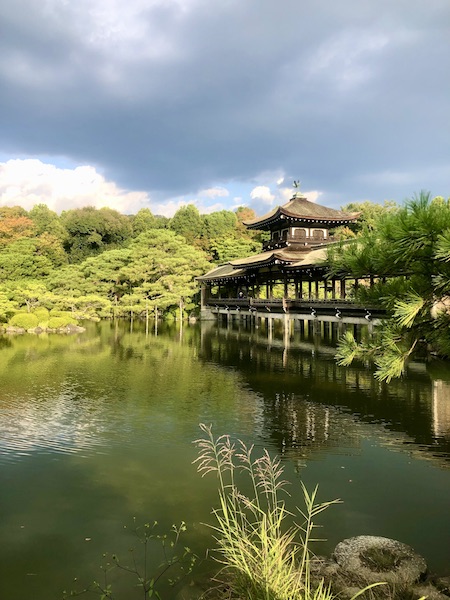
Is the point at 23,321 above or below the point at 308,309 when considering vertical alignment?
below

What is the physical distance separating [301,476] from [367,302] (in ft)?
10.1

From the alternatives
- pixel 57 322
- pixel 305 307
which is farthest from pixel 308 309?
pixel 57 322

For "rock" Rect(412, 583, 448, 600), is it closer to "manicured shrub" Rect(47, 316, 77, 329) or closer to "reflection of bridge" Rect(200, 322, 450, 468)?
"reflection of bridge" Rect(200, 322, 450, 468)

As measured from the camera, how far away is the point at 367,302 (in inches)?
201

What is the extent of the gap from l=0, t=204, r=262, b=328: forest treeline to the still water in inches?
659

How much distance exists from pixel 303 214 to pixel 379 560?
998 inches

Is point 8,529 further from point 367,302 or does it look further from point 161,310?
point 161,310

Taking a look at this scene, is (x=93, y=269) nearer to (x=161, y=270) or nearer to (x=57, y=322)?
(x=161, y=270)

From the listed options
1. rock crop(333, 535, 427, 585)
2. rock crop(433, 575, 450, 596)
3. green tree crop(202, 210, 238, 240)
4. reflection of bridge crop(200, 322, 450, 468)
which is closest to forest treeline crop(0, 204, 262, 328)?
green tree crop(202, 210, 238, 240)

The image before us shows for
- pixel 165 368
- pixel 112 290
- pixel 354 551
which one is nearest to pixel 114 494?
pixel 354 551

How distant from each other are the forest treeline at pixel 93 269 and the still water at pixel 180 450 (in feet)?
54.9

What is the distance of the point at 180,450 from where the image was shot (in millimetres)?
7652

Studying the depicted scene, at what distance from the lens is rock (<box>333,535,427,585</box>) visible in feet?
12.9

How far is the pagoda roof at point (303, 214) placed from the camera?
27531 millimetres
